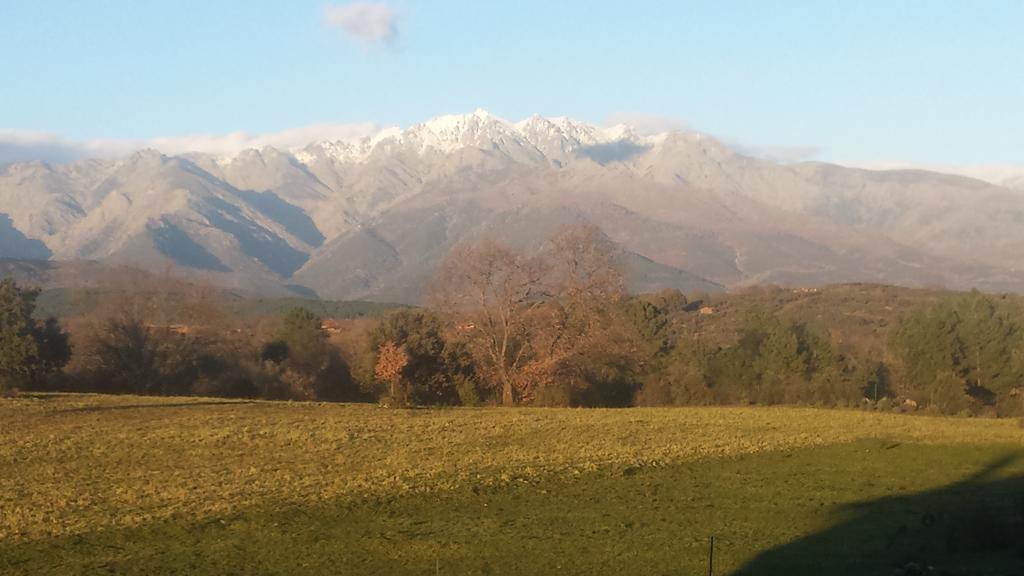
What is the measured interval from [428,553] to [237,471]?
747cm

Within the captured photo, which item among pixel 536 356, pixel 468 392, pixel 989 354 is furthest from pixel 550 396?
pixel 989 354

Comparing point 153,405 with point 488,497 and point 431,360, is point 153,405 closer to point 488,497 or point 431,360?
point 431,360

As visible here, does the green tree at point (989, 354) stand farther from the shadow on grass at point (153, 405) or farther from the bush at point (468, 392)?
the shadow on grass at point (153, 405)

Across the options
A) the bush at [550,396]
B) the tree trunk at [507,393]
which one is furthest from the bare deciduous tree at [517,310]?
the bush at [550,396]

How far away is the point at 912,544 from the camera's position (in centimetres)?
1441

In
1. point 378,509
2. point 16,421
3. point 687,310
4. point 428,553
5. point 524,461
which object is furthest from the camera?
point 687,310

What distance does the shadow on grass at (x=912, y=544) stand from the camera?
1296 cm

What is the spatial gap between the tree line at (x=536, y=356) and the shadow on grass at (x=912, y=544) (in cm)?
2612

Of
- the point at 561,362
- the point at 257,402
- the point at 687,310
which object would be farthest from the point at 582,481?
the point at 687,310

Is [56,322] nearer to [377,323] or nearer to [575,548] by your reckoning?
[377,323]

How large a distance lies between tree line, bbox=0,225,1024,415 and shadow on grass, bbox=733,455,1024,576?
2612 centimetres

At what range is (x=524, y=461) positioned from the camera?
2231 centimetres

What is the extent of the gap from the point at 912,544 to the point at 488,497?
22.3 feet

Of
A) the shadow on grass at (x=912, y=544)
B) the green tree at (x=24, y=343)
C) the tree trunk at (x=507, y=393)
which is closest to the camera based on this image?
the shadow on grass at (x=912, y=544)
